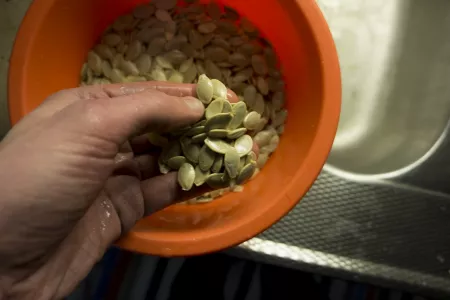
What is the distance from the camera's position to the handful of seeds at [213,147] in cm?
61

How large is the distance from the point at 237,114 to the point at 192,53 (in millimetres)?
163

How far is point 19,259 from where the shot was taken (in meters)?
0.49

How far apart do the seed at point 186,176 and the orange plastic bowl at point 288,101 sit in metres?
0.05

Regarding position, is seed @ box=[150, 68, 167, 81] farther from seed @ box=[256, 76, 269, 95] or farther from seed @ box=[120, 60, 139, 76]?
seed @ box=[256, 76, 269, 95]

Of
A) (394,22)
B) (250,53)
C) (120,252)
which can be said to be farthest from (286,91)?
(120,252)

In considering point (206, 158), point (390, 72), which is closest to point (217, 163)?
point (206, 158)

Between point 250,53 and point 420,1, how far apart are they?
0.98 feet

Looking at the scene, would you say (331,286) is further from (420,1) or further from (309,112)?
(420,1)

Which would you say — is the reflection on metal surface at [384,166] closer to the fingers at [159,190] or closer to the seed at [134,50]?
the fingers at [159,190]

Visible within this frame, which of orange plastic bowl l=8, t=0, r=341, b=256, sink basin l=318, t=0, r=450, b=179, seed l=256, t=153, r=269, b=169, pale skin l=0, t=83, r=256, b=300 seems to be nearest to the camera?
pale skin l=0, t=83, r=256, b=300

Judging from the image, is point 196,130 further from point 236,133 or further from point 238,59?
point 238,59

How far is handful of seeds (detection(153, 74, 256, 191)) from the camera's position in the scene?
2.00 ft

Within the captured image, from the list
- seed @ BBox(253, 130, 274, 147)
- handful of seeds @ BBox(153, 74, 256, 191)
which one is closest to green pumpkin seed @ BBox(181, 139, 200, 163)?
handful of seeds @ BBox(153, 74, 256, 191)

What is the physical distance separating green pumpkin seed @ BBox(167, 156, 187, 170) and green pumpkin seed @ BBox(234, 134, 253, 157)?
0.22 ft
